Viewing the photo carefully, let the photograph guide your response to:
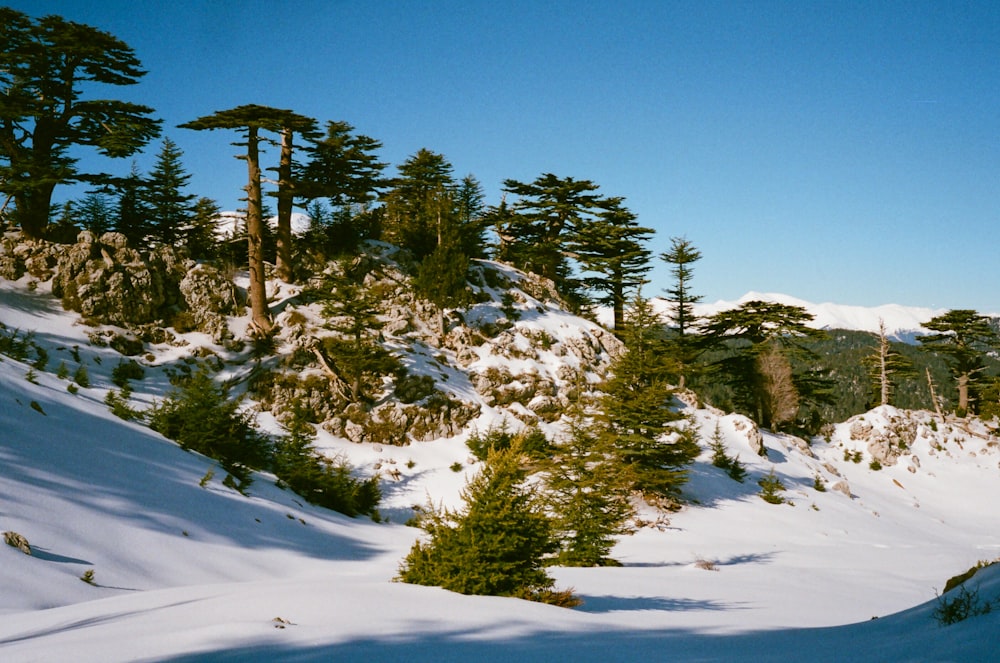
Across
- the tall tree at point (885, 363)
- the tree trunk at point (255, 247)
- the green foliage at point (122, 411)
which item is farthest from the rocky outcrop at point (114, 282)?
the tall tree at point (885, 363)

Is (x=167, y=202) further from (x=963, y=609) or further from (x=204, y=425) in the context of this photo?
(x=963, y=609)

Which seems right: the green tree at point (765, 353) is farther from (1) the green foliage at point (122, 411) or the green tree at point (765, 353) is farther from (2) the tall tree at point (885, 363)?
(1) the green foliage at point (122, 411)

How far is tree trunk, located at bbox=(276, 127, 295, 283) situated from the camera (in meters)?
→ 27.8

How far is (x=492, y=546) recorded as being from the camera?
6969 mm

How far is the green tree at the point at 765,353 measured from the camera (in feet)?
113

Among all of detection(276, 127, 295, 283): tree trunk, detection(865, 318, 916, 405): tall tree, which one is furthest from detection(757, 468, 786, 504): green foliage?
detection(276, 127, 295, 283): tree trunk

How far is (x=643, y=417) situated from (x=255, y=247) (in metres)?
20.8

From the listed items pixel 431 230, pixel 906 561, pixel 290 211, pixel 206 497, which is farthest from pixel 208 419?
pixel 906 561

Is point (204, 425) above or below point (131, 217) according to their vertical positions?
below

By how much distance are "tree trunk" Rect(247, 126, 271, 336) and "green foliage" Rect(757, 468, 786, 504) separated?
26222mm

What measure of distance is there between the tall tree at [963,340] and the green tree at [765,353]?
19.8 metres

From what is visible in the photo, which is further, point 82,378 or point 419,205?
point 419,205

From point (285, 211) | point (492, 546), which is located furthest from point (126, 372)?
point (492, 546)

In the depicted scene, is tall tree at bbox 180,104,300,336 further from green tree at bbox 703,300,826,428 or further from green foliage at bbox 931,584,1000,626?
green tree at bbox 703,300,826,428
